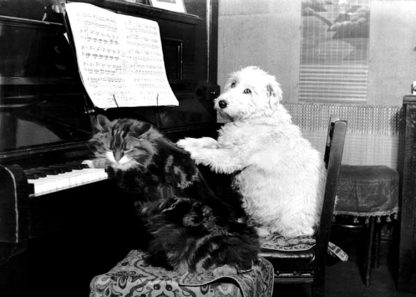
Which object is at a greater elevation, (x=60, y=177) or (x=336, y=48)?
(x=336, y=48)

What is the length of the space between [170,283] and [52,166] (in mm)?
707

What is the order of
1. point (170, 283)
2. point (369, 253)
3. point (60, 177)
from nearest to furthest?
point (170, 283) → point (60, 177) → point (369, 253)

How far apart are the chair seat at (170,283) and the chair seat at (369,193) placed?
179 cm

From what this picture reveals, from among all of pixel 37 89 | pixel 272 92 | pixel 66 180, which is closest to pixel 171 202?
pixel 66 180

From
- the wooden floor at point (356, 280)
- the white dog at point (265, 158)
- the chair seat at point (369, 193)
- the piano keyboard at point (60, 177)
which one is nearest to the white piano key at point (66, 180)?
the piano keyboard at point (60, 177)

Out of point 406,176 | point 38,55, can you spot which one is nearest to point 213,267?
point 38,55

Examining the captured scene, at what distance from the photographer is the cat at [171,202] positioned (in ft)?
6.12

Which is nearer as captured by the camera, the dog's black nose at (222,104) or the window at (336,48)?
the dog's black nose at (222,104)

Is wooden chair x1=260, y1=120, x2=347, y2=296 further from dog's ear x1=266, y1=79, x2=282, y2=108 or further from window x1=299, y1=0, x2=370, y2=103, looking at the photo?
window x1=299, y1=0, x2=370, y2=103

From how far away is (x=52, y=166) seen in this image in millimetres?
2182

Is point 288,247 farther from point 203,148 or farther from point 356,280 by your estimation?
point 356,280

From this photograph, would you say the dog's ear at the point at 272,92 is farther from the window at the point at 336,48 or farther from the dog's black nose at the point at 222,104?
the window at the point at 336,48

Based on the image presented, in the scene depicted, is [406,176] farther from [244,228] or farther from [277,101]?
[244,228]

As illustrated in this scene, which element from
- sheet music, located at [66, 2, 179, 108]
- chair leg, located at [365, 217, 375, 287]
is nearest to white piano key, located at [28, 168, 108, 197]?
sheet music, located at [66, 2, 179, 108]
